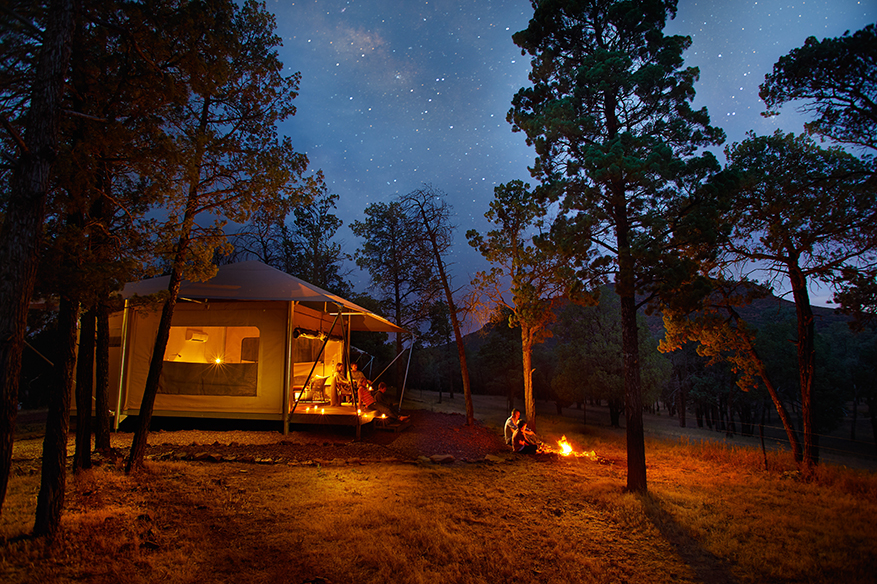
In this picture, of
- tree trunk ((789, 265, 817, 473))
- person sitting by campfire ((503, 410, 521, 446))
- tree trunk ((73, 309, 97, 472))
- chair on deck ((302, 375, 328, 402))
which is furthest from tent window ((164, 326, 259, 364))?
tree trunk ((789, 265, 817, 473))

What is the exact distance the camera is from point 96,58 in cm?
450

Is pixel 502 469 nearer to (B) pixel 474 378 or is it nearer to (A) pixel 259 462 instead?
(A) pixel 259 462

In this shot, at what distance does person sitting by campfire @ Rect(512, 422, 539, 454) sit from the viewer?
30.5 ft

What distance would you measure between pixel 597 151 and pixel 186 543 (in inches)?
283

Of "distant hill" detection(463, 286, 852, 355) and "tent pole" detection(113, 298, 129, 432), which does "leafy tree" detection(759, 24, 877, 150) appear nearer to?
"distant hill" detection(463, 286, 852, 355)

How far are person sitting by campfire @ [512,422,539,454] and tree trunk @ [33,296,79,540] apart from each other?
785cm

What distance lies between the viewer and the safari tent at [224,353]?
10.1 metres

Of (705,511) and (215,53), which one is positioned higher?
(215,53)

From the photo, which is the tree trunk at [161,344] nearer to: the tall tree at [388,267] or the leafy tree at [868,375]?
the tall tree at [388,267]

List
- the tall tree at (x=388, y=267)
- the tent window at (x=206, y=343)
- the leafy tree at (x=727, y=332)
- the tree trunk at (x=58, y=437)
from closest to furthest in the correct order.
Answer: the tree trunk at (x=58, y=437) < the leafy tree at (x=727, y=332) < the tent window at (x=206, y=343) < the tall tree at (x=388, y=267)

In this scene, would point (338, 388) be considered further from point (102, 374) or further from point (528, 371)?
point (102, 374)

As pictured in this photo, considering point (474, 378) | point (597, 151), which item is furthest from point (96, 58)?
Result: point (474, 378)

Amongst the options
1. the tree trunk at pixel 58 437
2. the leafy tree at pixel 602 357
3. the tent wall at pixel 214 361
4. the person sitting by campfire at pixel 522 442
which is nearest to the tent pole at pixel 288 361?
the tent wall at pixel 214 361

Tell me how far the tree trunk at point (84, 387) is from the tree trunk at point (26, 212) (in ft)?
7.73
